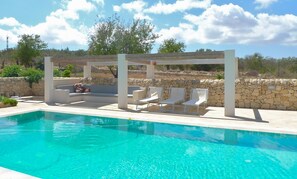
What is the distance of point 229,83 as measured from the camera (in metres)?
11.6

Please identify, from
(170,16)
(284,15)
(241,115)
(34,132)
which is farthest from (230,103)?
(284,15)

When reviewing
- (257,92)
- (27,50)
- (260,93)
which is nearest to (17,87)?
→ (257,92)

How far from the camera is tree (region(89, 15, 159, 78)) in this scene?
87.3ft

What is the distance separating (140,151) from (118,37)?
830 inches

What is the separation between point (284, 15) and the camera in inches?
877

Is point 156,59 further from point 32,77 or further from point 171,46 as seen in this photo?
point 171,46

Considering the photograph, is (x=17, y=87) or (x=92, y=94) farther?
(x=17, y=87)

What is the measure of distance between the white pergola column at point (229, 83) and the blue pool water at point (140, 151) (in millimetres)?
2578

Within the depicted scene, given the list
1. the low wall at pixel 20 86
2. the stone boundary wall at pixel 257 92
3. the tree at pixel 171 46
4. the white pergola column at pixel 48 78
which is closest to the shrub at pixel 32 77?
the low wall at pixel 20 86

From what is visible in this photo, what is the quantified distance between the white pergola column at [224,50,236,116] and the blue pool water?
8.46 ft

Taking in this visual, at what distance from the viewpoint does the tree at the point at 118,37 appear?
2661 cm

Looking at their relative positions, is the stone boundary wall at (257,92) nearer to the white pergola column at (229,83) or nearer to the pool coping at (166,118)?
the white pergola column at (229,83)

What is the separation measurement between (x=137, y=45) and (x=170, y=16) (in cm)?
668

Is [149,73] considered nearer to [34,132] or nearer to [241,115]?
[241,115]
